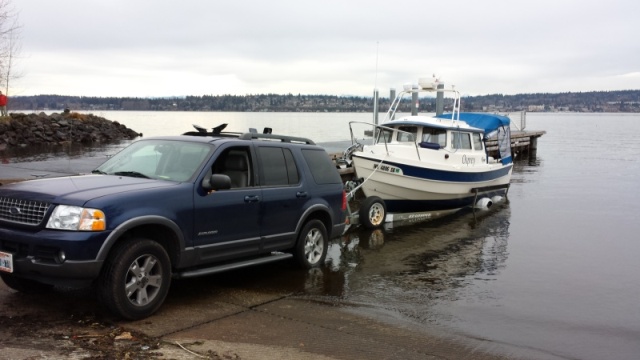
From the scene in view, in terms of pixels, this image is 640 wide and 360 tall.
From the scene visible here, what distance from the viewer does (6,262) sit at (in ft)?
19.7

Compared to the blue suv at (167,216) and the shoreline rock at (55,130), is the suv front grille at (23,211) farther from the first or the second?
the shoreline rock at (55,130)

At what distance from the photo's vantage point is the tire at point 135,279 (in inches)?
235

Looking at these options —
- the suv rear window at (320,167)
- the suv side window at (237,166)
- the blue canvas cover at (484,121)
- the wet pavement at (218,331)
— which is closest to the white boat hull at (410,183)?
the blue canvas cover at (484,121)

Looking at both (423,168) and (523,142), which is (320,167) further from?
(523,142)

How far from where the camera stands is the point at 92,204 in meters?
5.85

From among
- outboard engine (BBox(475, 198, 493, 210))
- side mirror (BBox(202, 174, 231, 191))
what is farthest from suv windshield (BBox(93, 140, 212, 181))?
outboard engine (BBox(475, 198, 493, 210))

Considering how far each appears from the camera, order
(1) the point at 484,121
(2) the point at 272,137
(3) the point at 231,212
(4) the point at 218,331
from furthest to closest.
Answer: (1) the point at 484,121 → (2) the point at 272,137 → (3) the point at 231,212 → (4) the point at 218,331

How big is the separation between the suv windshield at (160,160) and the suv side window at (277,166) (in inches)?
35.8

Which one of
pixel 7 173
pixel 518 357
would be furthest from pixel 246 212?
pixel 7 173

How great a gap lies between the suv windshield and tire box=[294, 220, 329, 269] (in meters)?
2.06

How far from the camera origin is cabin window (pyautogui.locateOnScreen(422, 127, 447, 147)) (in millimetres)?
17703

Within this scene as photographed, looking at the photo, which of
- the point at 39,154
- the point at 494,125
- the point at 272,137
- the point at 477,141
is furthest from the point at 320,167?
the point at 39,154

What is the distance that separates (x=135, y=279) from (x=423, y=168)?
1131 cm

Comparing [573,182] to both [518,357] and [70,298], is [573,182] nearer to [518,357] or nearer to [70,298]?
[518,357]
